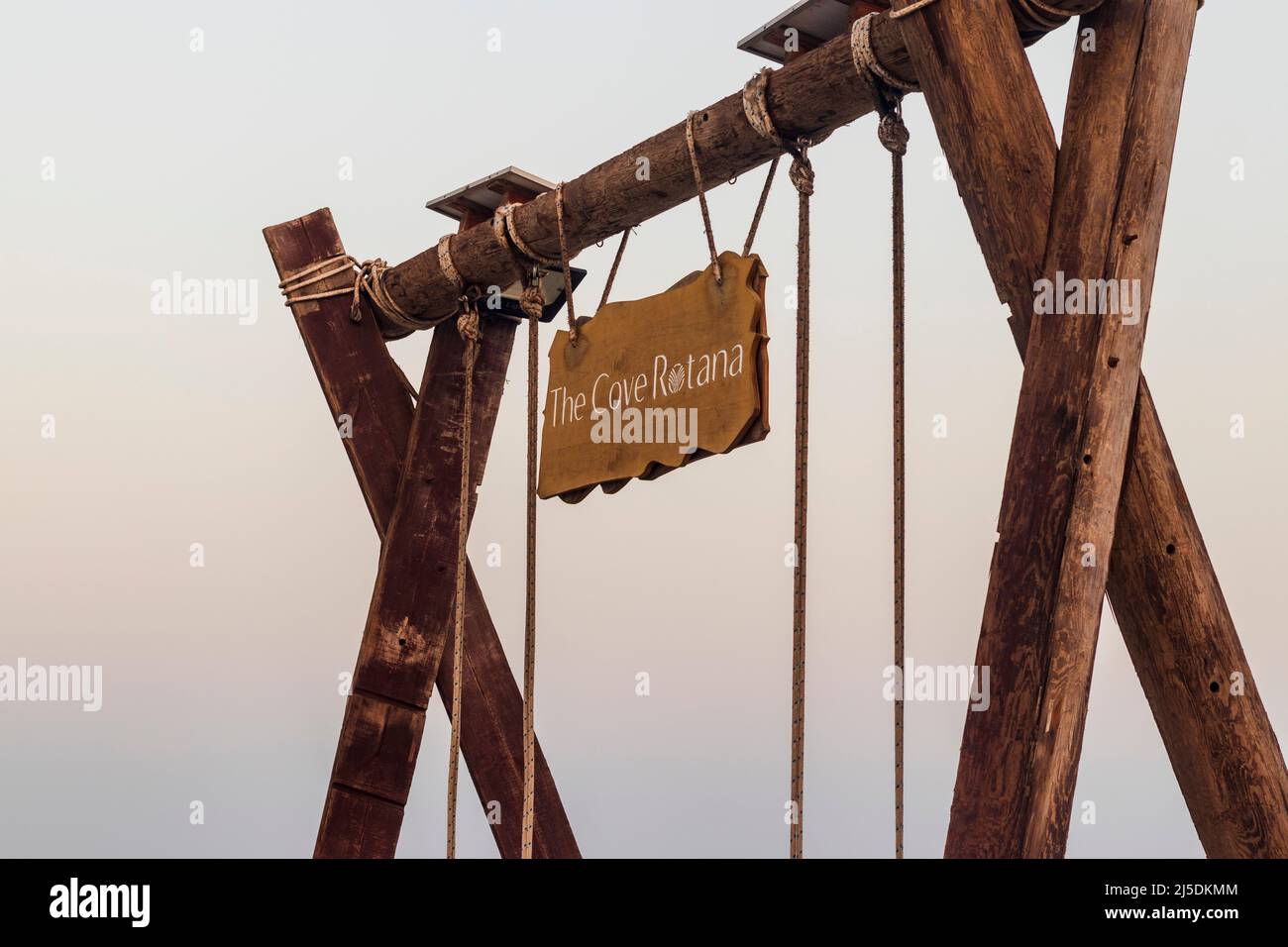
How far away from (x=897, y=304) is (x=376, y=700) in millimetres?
1620

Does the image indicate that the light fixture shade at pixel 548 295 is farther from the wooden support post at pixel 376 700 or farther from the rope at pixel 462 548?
the wooden support post at pixel 376 700

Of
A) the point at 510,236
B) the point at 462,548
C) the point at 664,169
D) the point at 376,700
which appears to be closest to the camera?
the point at 664,169

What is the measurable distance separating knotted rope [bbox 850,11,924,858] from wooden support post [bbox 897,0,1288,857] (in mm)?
169

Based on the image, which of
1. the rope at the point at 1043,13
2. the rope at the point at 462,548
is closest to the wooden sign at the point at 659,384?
the rope at the point at 462,548

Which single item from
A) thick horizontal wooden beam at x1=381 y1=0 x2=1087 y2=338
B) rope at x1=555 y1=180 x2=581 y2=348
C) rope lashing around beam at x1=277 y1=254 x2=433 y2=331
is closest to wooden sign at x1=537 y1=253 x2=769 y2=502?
rope at x1=555 y1=180 x2=581 y2=348

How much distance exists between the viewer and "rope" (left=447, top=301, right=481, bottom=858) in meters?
3.02

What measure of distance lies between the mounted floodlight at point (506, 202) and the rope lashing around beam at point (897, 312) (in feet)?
3.13

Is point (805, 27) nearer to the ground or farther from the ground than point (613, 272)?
farther from the ground

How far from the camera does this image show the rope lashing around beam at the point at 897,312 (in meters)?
2.21

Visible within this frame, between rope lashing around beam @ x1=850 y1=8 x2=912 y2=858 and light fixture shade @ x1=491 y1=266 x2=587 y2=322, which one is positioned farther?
light fixture shade @ x1=491 y1=266 x2=587 y2=322

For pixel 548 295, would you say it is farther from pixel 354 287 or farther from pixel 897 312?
pixel 897 312

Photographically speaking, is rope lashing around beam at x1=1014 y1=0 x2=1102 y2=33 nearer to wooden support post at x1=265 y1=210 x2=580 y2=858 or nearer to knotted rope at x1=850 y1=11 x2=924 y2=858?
knotted rope at x1=850 y1=11 x2=924 y2=858

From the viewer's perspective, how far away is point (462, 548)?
323 centimetres

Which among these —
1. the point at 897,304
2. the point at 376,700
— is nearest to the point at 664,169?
the point at 897,304
